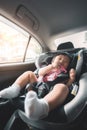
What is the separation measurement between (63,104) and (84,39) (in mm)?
1185

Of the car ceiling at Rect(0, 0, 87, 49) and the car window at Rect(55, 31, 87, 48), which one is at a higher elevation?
the car ceiling at Rect(0, 0, 87, 49)

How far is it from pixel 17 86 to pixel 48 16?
96 cm

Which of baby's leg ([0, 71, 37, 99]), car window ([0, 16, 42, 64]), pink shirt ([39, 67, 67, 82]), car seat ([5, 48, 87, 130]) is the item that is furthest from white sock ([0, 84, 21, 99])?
car window ([0, 16, 42, 64])

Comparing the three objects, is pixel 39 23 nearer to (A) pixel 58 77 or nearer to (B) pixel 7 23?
(B) pixel 7 23

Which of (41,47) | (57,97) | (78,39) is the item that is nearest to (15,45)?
(41,47)

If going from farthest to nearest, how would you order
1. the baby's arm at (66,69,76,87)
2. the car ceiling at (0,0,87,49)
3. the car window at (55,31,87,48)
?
the car window at (55,31,87,48) < the car ceiling at (0,0,87,49) < the baby's arm at (66,69,76,87)

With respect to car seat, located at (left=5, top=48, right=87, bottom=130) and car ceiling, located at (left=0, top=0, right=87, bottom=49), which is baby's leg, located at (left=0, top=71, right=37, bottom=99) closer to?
car seat, located at (left=5, top=48, right=87, bottom=130)

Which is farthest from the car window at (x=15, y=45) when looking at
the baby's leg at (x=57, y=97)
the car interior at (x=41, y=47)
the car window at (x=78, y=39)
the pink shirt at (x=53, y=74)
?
the baby's leg at (x=57, y=97)

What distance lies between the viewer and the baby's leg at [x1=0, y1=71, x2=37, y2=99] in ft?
5.58

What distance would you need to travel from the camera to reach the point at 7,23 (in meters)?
2.28

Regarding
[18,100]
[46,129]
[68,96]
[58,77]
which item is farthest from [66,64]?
[46,129]

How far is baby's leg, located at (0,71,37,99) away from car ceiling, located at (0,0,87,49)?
0.65 meters

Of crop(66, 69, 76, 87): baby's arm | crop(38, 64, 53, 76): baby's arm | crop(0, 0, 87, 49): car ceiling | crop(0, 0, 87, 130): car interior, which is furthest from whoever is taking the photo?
crop(0, 0, 87, 49): car ceiling

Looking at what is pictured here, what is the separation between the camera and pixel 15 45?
2617 millimetres
